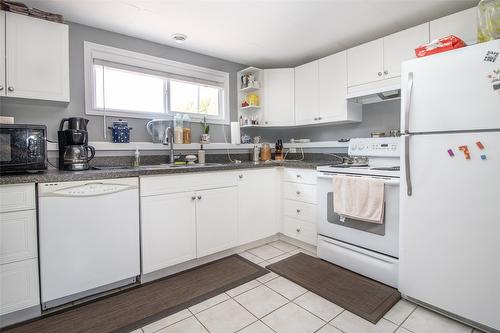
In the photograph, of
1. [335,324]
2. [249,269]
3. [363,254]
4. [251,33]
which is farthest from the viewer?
[251,33]

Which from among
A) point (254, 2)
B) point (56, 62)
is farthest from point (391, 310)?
point (56, 62)

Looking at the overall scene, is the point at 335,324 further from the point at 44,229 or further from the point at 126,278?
the point at 44,229

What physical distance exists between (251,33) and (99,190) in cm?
201

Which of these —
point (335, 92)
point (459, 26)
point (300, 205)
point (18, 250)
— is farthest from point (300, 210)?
point (18, 250)

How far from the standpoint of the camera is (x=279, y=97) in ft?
11.1

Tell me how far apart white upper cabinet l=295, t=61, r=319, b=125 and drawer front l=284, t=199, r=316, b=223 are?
1.06 metres

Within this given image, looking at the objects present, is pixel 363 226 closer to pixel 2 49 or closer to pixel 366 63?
pixel 366 63

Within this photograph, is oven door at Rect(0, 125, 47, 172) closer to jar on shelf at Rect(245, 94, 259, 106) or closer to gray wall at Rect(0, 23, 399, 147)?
gray wall at Rect(0, 23, 399, 147)

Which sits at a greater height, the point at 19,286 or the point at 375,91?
the point at 375,91

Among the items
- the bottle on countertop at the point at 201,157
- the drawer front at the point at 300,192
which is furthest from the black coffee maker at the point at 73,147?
the drawer front at the point at 300,192

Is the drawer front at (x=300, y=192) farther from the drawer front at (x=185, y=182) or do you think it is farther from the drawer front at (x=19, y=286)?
the drawer front at (x=19, y=286)

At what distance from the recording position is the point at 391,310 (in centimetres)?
171

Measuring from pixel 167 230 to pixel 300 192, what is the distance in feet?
4.65

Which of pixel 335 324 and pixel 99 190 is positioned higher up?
pixel 99 190
